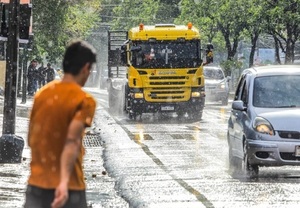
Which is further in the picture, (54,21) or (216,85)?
(54,21)

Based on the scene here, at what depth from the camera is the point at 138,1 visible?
325 feet

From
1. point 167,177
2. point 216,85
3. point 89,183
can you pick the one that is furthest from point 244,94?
point 216,85

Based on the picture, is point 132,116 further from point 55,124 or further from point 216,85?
point 55,124

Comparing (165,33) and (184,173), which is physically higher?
(165,33)

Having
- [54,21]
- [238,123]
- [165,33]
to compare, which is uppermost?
[54,21]

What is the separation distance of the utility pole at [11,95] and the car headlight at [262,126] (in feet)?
14.2

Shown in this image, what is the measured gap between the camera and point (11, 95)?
61.6 ft

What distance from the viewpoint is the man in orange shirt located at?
7.06 m

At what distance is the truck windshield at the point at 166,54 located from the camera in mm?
33375

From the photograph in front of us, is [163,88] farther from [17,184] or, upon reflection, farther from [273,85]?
[17,184]

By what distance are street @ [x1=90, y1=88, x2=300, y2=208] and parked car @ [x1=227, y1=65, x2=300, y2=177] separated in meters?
0.32

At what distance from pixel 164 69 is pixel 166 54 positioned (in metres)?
0.50

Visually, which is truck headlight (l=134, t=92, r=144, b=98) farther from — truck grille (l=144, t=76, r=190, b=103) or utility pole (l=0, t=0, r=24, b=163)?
utility pole (l=0, t=0, r=24, b=163)

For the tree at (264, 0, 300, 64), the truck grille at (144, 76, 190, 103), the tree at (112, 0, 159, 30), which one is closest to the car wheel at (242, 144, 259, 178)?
the truck grille at (144, 76, 190, 103)
